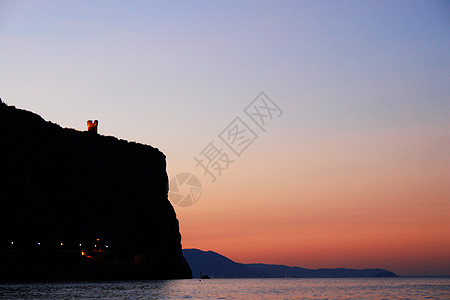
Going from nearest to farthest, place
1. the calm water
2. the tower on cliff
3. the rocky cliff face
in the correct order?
the calm water → the rocky cliff face → the tower on cliff

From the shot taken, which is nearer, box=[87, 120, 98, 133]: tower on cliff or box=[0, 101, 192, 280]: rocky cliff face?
box=[0, 101, 192, 280]: rocky cliff face

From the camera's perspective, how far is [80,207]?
126750 millimetres

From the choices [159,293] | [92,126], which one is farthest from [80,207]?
[159,293]

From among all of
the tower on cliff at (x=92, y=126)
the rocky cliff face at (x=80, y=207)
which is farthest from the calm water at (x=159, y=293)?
the tower on cliff at (x=92, y=126)

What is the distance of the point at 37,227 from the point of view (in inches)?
4373

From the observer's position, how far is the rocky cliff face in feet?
360

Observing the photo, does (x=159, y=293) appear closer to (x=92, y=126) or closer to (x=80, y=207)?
(x=80, y=207)

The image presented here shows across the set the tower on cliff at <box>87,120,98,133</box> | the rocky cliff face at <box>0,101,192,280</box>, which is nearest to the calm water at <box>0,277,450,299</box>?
the rocky cliff face at <box>0,101,192,280</box>

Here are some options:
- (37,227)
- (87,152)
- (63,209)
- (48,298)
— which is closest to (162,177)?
(87,152)

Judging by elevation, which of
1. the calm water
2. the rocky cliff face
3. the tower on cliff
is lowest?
the calm water

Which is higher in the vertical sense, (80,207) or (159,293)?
(80,207)

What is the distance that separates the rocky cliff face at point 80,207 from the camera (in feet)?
360

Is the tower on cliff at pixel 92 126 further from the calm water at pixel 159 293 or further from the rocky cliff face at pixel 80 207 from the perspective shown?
the calm water at pixel 159 293

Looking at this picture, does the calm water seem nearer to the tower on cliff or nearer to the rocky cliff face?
the rocky cliff face
